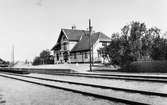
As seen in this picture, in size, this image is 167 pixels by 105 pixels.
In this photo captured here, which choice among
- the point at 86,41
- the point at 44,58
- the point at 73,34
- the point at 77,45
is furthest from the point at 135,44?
the point at 44,58

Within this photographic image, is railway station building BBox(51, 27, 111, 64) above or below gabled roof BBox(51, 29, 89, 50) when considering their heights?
below

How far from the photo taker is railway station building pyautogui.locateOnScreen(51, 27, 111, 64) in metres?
46.7

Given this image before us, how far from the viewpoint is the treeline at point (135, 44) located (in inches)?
1053

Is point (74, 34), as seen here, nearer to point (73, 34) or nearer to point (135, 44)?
point (73, 34)

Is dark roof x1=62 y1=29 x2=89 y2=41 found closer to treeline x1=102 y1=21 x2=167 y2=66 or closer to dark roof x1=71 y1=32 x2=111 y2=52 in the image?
dark roof x1=71 y1=32 x2=111 y2=52

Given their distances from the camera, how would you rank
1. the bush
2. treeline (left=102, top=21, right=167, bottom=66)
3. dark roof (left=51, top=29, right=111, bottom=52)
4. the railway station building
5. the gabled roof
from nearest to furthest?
the bush → treeline (left=102, top=21, right=167, bottom=66) → the railway station building → dark roof (left=51, top=29, right=111, bottom=52) → the gabled roof

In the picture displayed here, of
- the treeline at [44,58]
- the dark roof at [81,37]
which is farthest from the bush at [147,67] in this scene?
the treeline at [44,58]

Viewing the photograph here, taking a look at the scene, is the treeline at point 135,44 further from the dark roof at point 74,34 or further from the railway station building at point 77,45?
the dark roof at point 74,34

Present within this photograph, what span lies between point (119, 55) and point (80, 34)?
28.6 metres

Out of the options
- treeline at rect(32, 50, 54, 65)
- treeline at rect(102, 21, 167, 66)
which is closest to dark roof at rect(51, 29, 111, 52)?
treeline at rect(32, 50, 54, 65)

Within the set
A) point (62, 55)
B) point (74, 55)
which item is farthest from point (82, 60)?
point (62, 55)

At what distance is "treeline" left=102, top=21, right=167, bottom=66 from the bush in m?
0.76

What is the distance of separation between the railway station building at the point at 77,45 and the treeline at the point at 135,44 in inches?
642

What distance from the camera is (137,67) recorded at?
2666 cm
